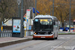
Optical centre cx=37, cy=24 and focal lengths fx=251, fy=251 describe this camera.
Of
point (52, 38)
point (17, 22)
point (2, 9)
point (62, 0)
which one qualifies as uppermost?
point (62, 0)

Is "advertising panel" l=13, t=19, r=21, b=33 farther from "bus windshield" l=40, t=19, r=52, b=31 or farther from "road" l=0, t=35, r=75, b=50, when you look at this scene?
"road" l=0, t=35, r=75, b=50

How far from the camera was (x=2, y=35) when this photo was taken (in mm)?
30828

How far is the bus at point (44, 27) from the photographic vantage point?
30531 millimetres

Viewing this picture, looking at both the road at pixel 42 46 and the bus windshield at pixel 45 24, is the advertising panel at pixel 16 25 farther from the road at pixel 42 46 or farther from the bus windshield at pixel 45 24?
the road at pixel 42 46

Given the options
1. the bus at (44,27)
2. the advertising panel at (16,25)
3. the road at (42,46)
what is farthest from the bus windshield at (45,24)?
the road at (42,46)

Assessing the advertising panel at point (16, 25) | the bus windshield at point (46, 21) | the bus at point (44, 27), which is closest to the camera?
the bus at point (44, 27)

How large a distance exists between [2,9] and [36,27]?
23433 millimetres

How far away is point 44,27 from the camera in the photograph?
3111 cm

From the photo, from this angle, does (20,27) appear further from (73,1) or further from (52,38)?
(73,1)

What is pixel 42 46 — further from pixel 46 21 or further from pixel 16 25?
pixel 16 25

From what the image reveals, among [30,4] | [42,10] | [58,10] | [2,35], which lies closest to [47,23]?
[2,35]

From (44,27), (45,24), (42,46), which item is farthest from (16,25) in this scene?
(42,46)

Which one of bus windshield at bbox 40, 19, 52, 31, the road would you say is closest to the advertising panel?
bus windshield at bbox 40, 19, 52, 31

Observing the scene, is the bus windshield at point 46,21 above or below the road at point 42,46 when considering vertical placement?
above
